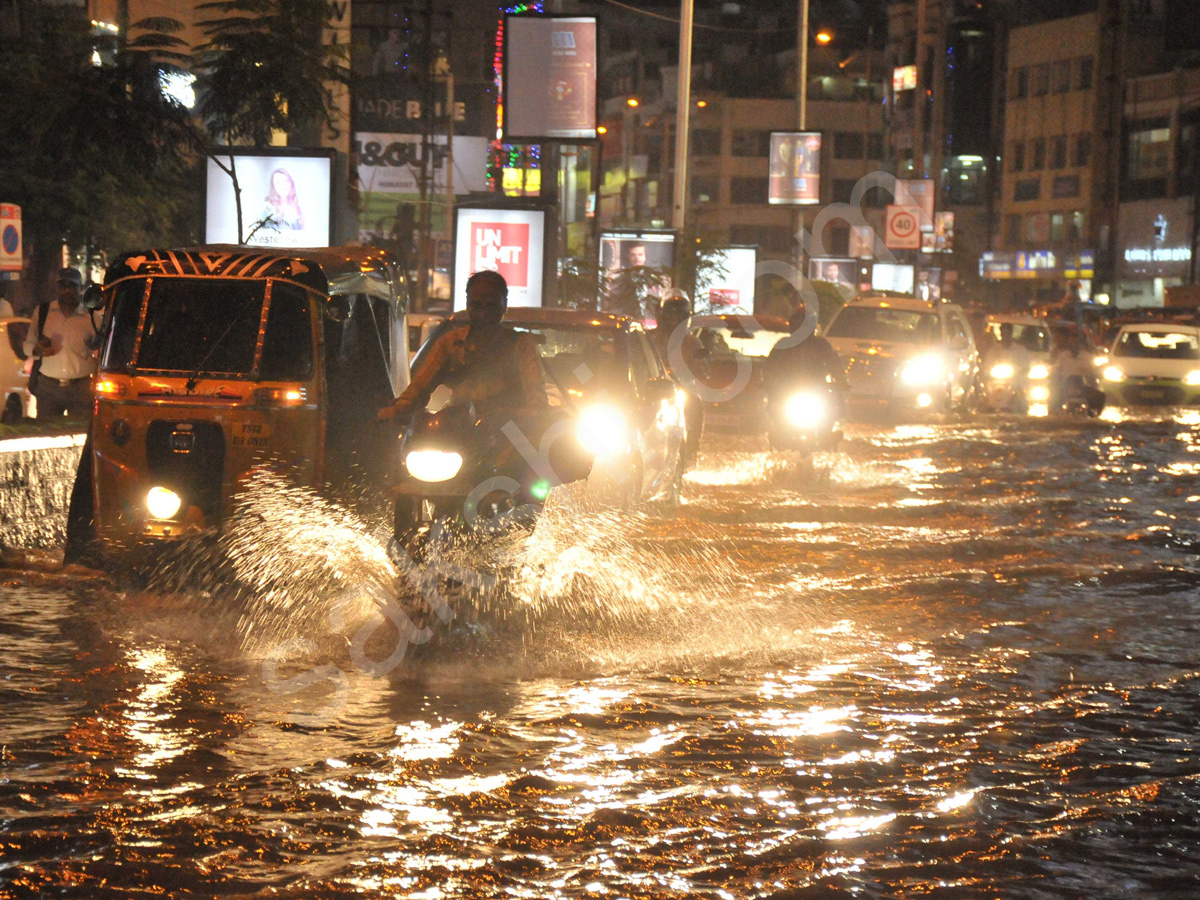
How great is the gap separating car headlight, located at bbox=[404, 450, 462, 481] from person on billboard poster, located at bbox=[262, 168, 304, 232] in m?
17.2

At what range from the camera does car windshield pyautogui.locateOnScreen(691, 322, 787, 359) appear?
75.5 ft

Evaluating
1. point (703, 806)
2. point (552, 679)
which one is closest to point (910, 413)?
point (552, 679)

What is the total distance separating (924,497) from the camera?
14.8 m

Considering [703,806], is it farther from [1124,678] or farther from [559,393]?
[559,393]

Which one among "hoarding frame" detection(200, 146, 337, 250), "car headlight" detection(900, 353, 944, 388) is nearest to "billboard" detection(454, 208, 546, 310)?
"hoarding frame" detection(200, 146, 337, 250)

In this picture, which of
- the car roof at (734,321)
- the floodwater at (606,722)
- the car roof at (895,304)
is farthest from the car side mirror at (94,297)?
the car roof at (895,304)

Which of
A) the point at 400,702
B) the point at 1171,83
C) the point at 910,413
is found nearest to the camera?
the point at 400,702

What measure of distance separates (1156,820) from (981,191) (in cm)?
9543

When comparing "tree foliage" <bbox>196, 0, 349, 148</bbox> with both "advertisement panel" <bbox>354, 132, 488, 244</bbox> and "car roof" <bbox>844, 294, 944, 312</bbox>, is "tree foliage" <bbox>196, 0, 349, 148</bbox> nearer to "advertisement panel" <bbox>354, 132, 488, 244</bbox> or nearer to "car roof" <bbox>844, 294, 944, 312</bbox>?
"car roof" <bbox>844, 294, 944, 312</bbox>

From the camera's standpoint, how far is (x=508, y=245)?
28.1m

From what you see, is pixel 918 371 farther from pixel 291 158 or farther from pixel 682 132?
pixel 682 132

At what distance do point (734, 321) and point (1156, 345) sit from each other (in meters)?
11.9

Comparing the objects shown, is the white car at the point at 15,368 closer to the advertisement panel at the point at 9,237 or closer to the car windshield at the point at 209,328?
the advertisement panel at the point at 9,237

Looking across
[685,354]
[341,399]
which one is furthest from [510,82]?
[341,399]
